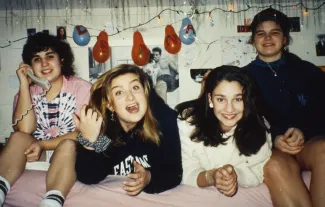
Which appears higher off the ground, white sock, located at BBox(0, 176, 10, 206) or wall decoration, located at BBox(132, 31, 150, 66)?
wall decoration, located at BBox(132, 31, 150, 66)

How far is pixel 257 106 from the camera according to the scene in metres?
1.32

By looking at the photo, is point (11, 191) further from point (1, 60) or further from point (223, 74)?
point (1, 60)

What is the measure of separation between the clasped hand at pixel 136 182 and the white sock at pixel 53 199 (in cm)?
30

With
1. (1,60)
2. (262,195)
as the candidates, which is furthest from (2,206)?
(1,60)

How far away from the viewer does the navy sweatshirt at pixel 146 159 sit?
114 cm

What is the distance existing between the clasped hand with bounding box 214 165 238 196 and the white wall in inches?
66.7

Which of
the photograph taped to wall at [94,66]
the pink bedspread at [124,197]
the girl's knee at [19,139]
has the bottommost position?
the pink bedspread at [124,197]

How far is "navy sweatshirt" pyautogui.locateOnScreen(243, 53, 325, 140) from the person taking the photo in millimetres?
1543

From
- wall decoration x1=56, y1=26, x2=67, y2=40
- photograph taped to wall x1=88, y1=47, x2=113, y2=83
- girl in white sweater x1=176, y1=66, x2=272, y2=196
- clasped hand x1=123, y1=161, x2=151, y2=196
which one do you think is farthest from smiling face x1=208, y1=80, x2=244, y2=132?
wall decoration x1=56, y1=26, x2=67, y2=40

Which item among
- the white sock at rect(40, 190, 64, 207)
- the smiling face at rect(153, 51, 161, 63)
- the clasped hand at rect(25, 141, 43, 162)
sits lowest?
the white sock at rect(40, 190, 64, 207)

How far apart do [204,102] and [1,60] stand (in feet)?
8.45

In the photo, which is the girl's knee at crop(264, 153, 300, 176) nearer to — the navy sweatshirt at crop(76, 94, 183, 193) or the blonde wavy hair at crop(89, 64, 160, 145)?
the navy sweatshirt at crop(76, 94, 183, 193)

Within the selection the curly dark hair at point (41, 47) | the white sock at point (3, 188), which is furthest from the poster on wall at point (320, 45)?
the white sock at point (3, 188)

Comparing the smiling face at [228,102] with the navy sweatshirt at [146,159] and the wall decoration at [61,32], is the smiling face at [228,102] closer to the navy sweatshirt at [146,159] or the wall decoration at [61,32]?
the navy sweatshirt at [146,159]
